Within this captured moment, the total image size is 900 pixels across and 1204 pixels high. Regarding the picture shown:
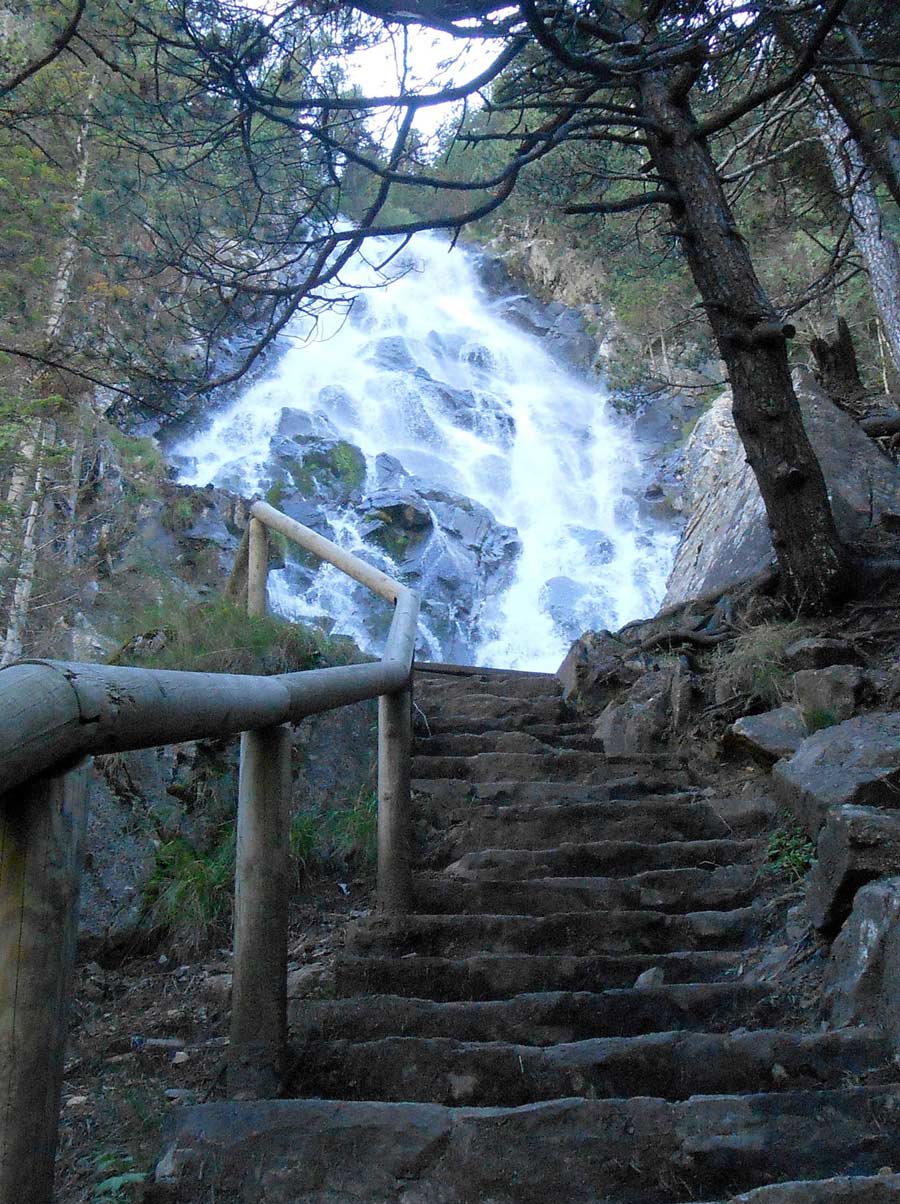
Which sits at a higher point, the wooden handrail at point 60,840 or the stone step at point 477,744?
the stone step at point 477,744

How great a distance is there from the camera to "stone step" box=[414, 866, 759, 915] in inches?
122

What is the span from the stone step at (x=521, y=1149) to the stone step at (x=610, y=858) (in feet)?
4.79

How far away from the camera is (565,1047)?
7.18ft

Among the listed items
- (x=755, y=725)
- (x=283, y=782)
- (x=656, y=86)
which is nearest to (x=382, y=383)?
(x=656, y=86)

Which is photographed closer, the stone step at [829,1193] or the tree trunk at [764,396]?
the stone step at [829,1193]

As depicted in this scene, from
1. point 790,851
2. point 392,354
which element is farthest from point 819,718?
point 392,354

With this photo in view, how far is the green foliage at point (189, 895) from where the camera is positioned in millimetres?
3156

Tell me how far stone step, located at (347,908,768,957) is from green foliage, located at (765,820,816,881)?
0.24 meters

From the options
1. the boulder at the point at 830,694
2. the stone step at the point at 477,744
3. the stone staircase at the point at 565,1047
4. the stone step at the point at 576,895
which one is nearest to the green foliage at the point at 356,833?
the stone staircase at the point at 565,1047

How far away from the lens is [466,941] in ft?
9.45

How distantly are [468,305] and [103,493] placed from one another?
15.4 metres

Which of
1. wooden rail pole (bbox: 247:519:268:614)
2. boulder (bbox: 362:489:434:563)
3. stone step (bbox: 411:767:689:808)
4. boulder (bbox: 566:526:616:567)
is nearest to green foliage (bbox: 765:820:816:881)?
stone step (bbox: 411:767:689:808)

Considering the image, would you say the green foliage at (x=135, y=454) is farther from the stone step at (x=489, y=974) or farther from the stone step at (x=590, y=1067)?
the stone step at (x=590, y=1067)

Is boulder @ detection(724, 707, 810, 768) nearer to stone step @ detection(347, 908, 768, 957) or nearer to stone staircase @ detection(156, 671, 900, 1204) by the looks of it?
stone staircase @ detection(156, 671, 900, 1204)
